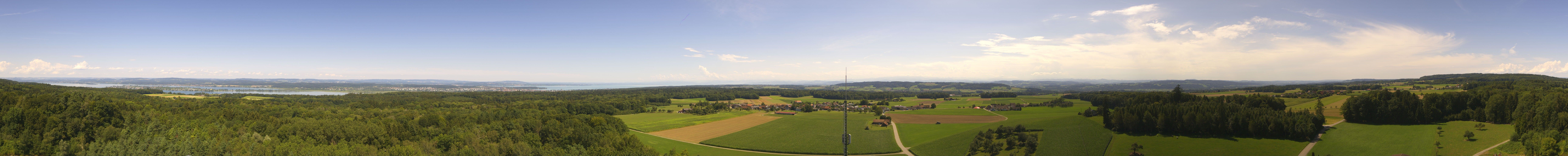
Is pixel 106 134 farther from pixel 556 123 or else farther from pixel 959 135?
pixel 959 135

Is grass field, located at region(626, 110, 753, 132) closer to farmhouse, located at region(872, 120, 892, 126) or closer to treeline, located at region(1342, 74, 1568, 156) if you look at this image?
farmhouse, located at region(872, 120, 892, 126)

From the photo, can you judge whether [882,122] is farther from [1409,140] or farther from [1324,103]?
[1324,103]

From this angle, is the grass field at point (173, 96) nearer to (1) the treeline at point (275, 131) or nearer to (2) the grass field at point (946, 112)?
(1) the treeline at point (275, 131)

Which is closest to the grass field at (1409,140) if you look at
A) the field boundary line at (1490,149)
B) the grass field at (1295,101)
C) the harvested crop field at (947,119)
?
the field boundary line at (1490,149)

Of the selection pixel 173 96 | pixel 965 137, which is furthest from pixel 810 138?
pixel 173 96

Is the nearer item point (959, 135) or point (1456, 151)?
point (1456, 151)

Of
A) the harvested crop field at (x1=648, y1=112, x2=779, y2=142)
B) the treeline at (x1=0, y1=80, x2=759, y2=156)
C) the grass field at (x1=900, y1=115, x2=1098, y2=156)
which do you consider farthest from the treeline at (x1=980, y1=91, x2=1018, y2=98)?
the treeline at (x1=0, y1=80, x2=759, y2=156)

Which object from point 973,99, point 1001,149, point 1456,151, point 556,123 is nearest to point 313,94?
point 556,123
